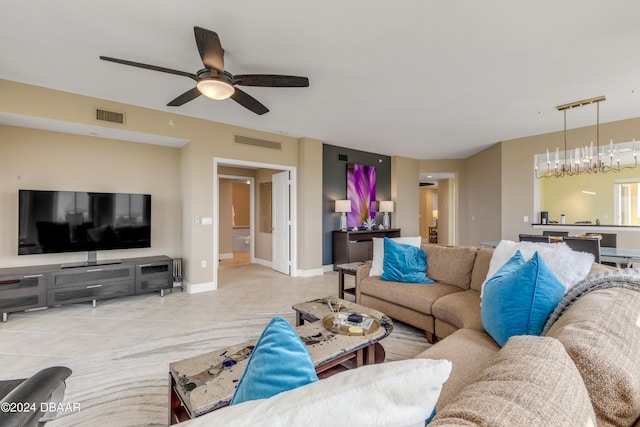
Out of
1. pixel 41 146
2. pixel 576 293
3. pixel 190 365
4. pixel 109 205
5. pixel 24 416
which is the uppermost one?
pixel 41 146

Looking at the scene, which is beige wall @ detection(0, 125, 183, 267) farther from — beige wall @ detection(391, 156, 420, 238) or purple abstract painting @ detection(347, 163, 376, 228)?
beige wall @ detection(391, 156, 420, 238)

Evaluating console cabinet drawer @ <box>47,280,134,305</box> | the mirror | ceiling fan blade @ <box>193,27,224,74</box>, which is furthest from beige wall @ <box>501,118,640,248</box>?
console cabinet drawer @ <box>47,280,134,305</box>

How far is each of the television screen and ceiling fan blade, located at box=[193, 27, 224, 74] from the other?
2.76 meters

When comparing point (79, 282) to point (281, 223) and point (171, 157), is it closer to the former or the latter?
point (171, 157)

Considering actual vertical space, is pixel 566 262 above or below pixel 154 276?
above

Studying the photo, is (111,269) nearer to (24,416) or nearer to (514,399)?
(24,416)

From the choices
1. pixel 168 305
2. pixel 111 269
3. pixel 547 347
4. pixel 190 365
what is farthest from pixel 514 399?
pixel 111 269


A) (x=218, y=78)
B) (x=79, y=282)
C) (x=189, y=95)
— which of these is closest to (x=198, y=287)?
(x=79, y=282)

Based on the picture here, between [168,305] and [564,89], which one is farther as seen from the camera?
[168,305]

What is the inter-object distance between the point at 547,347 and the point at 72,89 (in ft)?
15.8

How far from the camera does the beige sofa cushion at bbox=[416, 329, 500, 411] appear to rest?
128 centimetres

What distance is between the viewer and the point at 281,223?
19.2 feet

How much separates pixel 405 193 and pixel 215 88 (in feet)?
19.1

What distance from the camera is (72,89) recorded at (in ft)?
11.2
